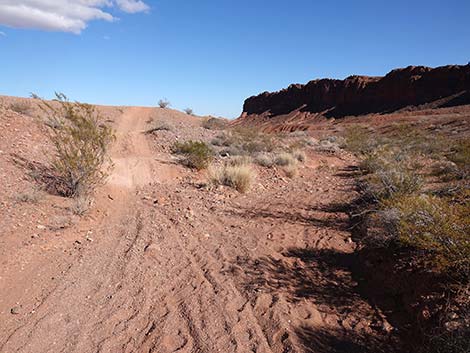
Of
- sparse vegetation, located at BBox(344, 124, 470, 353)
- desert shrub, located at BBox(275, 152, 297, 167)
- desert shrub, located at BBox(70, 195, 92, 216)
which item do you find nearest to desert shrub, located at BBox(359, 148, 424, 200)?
sparse vegetation, located at BBox(344, 124, 470, 353)

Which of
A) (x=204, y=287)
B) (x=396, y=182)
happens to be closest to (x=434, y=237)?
(x=204, y=287)

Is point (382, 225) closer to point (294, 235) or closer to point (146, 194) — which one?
point (294, 235)

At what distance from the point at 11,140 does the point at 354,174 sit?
10.3 m

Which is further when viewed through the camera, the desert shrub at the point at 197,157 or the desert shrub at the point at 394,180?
the desert shrub at the point at 197,157

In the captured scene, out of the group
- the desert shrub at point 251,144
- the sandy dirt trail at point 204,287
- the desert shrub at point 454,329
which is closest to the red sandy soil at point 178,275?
the sandy dirt trail at point 204,287

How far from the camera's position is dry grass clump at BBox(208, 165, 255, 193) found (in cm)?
899

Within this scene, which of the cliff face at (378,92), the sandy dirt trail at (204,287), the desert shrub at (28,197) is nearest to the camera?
the sandy dirt trail at (204,287)

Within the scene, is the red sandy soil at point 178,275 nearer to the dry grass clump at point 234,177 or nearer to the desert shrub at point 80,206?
the desert shrub at point 80,206

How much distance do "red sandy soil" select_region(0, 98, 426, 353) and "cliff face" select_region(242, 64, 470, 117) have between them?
148ft

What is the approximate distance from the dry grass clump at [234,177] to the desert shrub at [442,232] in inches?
200

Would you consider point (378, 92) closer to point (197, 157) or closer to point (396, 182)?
point (197, 157)

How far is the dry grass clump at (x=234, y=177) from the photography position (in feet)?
29.5

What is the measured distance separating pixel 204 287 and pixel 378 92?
55819 millimetres

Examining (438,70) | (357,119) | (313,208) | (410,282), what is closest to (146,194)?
(313,208)
